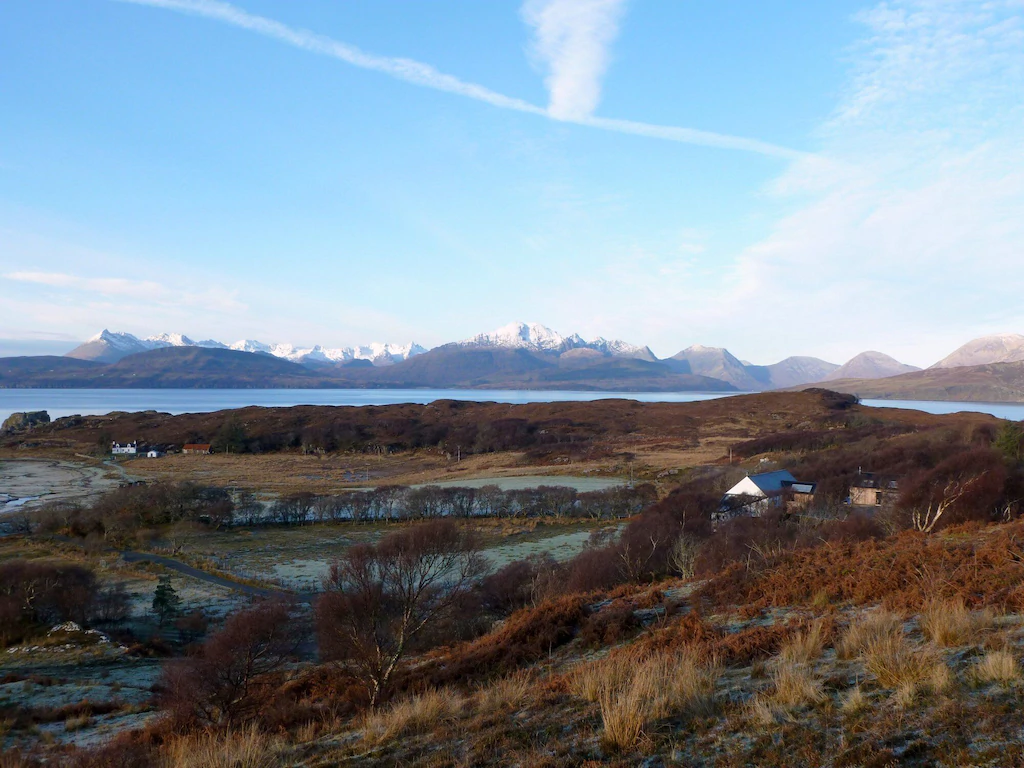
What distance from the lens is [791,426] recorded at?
101500 millimetres

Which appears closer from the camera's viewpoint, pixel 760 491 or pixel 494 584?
pixel 494 584

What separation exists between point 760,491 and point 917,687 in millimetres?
33461

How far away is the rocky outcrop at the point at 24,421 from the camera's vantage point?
109m

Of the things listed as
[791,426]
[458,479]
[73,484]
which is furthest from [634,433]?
[73,484]

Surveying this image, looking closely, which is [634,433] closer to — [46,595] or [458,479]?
[458,479]

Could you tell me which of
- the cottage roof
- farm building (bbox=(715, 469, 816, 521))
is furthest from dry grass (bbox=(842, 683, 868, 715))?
the cottage roof

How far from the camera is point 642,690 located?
20.1 ft

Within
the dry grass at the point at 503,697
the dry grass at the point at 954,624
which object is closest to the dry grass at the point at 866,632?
the dry grass at the point at 954,624

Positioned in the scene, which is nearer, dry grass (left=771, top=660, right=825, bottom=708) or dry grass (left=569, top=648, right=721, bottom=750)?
dry grass (left=569, top=648, right=721, bottom=750)

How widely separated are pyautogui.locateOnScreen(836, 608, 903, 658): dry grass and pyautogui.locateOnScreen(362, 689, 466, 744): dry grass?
451cm

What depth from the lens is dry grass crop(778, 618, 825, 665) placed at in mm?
6941

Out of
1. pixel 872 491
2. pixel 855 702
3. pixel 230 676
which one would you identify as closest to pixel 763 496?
pixel 872 491

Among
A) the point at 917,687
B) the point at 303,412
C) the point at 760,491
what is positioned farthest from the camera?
the point at 303,412

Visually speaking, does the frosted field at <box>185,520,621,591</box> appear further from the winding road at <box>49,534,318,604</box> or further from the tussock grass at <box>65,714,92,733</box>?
the tussock grass at <box>65,714,92,733</box>
